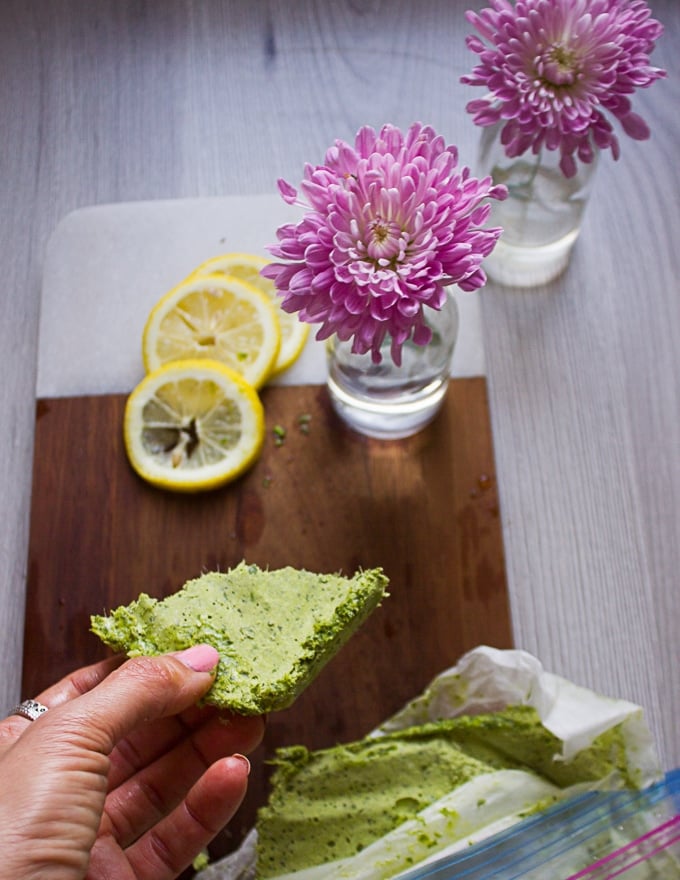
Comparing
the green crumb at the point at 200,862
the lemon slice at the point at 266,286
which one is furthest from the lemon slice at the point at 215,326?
the green crumb at the point at 200,862

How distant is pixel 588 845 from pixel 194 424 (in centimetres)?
83

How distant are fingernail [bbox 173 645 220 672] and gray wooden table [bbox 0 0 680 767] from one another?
51cm

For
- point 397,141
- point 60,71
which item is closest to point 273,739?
point 397,141

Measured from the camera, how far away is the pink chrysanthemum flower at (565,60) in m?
1.26

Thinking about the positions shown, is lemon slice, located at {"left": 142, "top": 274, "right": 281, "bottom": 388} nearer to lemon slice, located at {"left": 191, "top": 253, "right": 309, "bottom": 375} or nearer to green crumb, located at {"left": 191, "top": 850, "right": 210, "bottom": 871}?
lemon slice, located at {"left": 191, "top": 253, "right": 309, "bottom": 375}

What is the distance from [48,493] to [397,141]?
0.79 m

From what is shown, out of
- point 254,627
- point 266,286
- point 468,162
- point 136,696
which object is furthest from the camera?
point 468,162

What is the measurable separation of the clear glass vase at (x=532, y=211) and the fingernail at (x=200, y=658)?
0.86 metres

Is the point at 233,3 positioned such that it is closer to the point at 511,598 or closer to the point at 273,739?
the point at 511,598

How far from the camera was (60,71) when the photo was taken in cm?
182

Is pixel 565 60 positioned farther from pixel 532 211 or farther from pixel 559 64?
pixel 532 211

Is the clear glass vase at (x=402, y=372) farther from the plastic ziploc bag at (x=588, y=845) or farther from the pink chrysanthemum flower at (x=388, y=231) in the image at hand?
the plastic ziploc bag at (x=588, y=845)

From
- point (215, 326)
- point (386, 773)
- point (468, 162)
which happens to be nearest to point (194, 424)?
point (215, 326)

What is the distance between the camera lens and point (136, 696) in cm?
103
